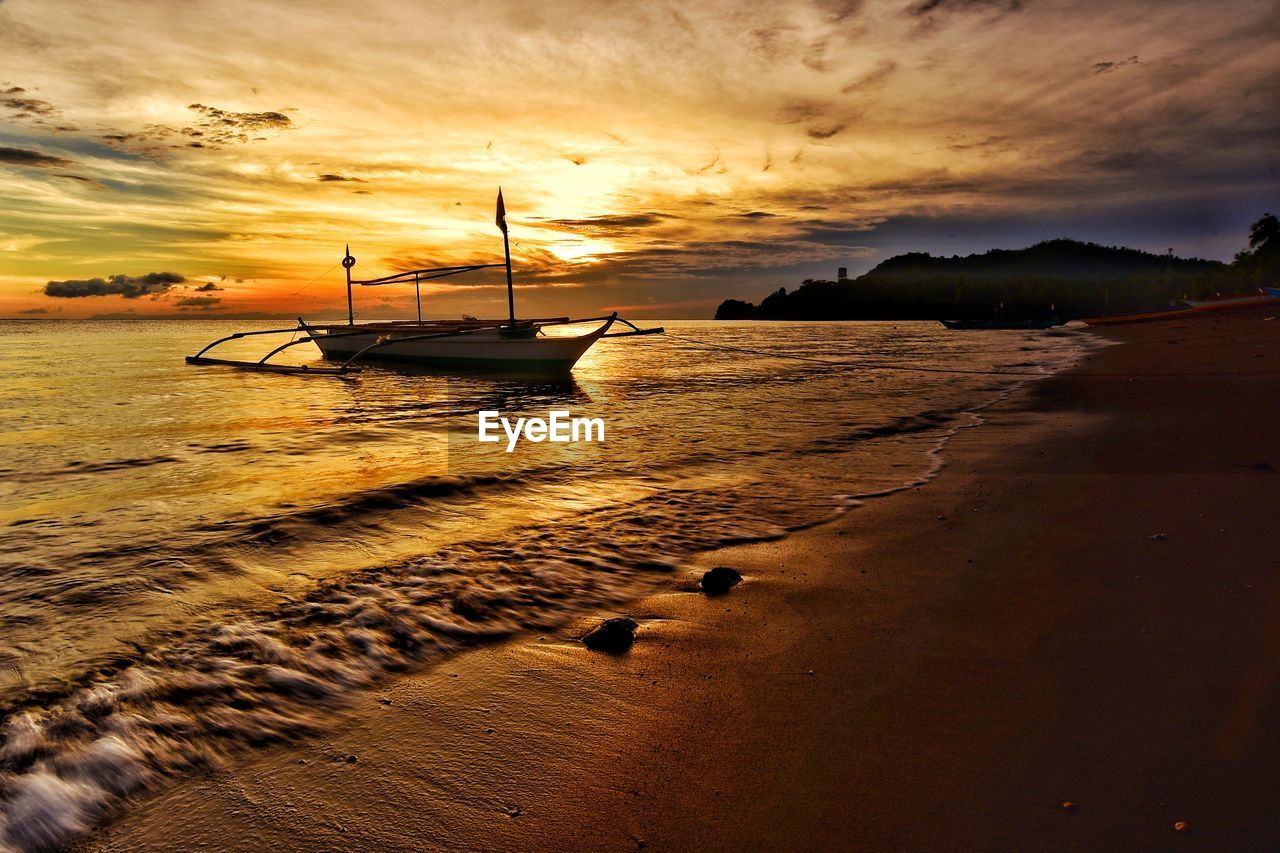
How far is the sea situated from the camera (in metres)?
4.14

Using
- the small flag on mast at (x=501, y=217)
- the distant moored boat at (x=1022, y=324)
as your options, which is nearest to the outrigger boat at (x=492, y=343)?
the small flag on mast at (x=501, y=217)

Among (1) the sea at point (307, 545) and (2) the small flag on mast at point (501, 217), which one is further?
(2) the small flag on mast at point (501, 217)

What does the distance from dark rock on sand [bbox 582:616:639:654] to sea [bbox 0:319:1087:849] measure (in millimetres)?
695

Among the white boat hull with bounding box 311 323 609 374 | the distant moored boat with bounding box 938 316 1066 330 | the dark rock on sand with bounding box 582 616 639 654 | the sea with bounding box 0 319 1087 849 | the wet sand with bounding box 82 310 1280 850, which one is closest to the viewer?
the wet sand with bounding box 82 310 1280 850

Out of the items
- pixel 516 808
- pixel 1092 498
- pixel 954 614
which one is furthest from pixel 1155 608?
pixel 516 808

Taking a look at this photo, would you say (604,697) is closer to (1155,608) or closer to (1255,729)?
(1255,729)

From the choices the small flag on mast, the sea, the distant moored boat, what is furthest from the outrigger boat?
the distant moored boat

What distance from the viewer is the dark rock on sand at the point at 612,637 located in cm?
471

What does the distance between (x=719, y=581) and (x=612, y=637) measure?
1399 millimetres

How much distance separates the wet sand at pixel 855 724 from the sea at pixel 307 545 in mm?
619

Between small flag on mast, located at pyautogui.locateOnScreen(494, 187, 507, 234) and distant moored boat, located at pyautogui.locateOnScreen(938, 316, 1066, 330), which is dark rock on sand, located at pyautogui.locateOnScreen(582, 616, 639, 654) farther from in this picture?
distant moored boat, located at pyautogui.locateOnScreen(938, 316, 1066, 330)

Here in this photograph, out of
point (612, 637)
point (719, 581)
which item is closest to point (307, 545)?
point (612, 637)

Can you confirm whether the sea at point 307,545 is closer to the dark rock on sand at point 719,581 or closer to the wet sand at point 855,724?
the dark rock on sand at point 719,581

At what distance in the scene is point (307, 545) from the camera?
26.2 feet
